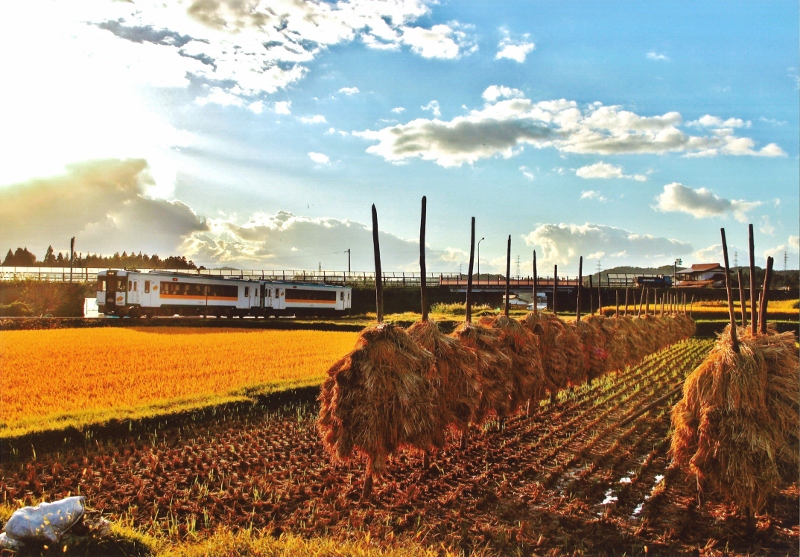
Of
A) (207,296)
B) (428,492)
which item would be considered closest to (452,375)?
(428,492)

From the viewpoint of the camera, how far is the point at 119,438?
9.55 metres

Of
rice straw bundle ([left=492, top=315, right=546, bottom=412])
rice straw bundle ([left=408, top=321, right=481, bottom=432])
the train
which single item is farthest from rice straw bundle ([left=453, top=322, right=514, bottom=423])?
the train

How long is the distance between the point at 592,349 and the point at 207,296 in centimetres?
2891

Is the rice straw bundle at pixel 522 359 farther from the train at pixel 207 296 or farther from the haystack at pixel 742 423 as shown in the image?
the train at pixel 207 296

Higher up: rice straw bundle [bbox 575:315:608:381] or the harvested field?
rice straw bundle [bbox 575:315:608:381]

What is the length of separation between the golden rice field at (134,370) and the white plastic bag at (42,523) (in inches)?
170

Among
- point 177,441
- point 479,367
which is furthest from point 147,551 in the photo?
point 479,367

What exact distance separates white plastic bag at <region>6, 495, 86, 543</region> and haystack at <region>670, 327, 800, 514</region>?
7820mm

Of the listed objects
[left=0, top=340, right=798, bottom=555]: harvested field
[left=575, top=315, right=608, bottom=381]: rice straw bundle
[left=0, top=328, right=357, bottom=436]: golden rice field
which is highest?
[left=575, top=315, right=608, bottom=381]: rice straw bundle

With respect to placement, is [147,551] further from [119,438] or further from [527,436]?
[527,436]

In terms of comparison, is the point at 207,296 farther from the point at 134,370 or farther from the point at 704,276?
the point at 704,276

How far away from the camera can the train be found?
31.6 m

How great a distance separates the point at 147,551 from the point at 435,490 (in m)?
3.90

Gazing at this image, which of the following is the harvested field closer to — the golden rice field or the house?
the golden rice field
